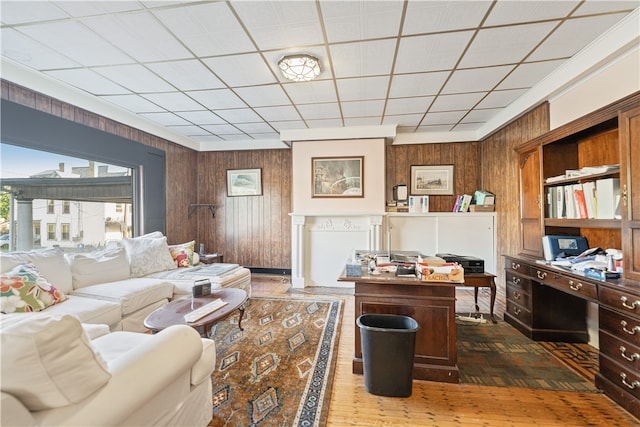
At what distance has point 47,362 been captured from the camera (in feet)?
2.76

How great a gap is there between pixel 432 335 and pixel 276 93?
291cm

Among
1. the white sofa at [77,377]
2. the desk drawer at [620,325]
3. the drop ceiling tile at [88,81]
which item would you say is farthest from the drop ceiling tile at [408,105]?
the white sofa at [77,377]

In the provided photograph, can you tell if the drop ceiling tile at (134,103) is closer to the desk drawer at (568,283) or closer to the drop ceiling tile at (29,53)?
the drop ceiling tile at (29,53)

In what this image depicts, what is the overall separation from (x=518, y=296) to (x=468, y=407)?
1.60m

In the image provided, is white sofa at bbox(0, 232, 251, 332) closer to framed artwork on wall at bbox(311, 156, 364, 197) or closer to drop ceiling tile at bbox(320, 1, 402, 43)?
framed artwork on wall at bbox(311, 156, 364, 197)

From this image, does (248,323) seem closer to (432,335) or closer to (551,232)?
(432,335)

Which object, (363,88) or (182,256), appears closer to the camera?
(363,88)

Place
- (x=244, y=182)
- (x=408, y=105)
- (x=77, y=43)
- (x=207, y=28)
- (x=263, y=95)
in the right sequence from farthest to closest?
(x=244, y=182)
(x=408, y=105)
(x=263, y=95)
(x=77, y=43)
(x=207, y=28)

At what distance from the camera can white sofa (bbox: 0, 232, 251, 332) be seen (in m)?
2.17

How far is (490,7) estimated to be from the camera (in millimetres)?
1805

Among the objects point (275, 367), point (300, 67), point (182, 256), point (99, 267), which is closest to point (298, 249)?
point (182, 256)

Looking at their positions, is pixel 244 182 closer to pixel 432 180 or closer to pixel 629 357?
pixel 432 180

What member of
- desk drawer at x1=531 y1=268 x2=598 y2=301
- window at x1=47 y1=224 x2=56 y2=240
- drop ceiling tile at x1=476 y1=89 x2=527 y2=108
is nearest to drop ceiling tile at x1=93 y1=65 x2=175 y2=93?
window at x1=47 y1=224 x2=56 y2=240

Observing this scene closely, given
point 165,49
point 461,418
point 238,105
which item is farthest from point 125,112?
point 461,418
